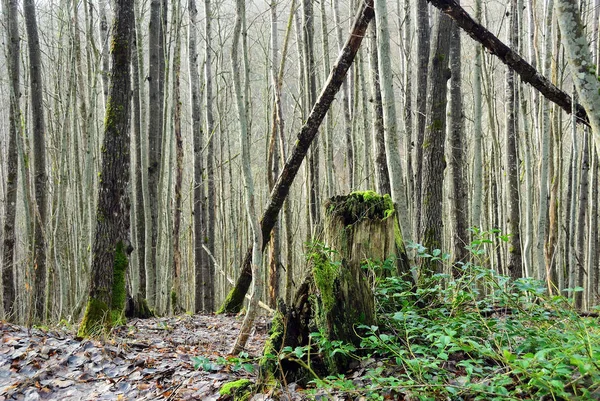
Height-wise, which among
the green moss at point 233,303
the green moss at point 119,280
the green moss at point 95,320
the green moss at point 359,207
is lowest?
the green moss at point 233,303

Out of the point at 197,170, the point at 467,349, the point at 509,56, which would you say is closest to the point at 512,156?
the point at 509,56

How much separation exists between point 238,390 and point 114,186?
3007 mm

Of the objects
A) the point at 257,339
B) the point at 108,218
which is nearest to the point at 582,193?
the point at 257,339

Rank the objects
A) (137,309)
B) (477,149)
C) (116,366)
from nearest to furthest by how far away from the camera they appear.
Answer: (116,366), (477,149), (137,309)

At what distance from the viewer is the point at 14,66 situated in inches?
315

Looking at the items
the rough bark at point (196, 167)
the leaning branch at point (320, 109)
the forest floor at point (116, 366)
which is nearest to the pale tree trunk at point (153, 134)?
the rough bark at point (196, 167)

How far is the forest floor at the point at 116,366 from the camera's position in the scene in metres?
3.28

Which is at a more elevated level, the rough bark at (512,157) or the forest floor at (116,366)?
the rough bark at (512,157)

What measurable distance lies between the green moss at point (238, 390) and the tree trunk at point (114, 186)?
249 cm

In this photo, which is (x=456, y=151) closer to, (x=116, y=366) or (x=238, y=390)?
(x=238, y=390)

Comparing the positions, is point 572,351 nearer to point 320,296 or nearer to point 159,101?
point 320,296

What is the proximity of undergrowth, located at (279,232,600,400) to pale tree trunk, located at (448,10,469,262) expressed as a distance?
105 inches

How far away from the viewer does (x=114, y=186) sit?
5.05m

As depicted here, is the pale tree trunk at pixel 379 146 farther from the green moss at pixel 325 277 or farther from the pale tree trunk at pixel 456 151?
the green moss at pixel 325 277
